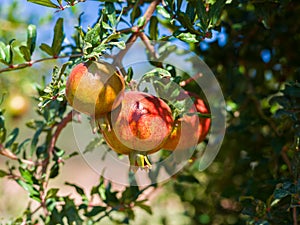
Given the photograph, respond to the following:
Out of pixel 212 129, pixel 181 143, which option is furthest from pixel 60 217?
pixel 212 129

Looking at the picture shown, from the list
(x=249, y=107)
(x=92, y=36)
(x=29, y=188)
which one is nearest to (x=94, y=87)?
(x=92, y=36)

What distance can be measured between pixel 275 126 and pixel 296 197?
0.27 m

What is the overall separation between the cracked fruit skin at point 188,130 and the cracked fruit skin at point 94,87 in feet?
0.43

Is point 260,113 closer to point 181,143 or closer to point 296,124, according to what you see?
point 296,124

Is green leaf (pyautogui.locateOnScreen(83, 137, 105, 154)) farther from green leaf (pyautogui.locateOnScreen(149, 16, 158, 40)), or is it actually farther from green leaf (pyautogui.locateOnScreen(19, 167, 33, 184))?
green leaf (pyautogui.locateOnScreen(149, 16, 158, 40))

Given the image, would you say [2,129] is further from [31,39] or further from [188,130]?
[188,130]

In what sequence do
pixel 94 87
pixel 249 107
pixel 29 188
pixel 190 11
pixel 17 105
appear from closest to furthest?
pixel 94 87 < pixel 190 11 < pixel 29 188 < pixel 249 107 < pixel 17 105

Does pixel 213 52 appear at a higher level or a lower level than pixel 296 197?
higher

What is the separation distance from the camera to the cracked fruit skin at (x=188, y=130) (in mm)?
772

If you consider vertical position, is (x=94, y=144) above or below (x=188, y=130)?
below

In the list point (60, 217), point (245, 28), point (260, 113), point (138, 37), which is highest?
point (245, 28)

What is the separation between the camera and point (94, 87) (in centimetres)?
66

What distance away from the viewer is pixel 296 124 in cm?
87

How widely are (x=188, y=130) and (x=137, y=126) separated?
0.15 metres
